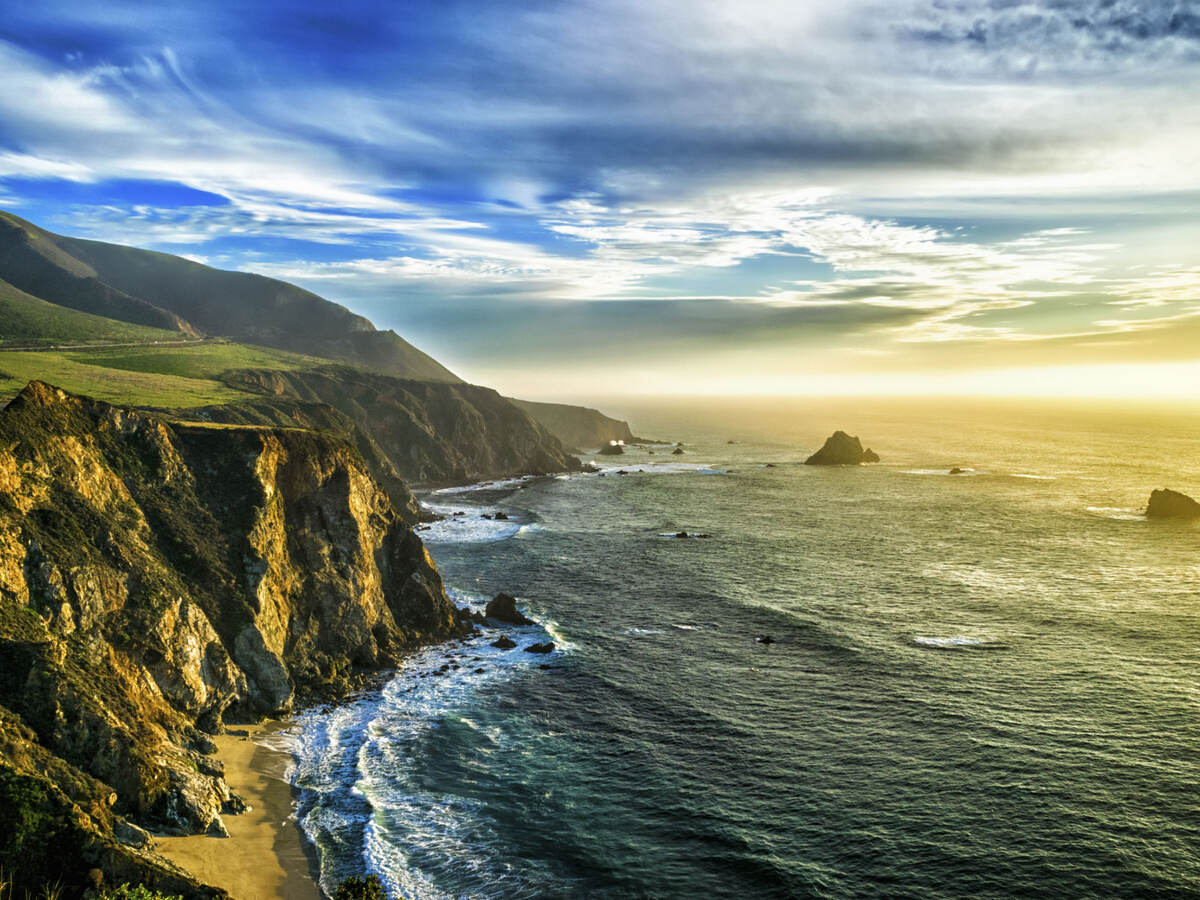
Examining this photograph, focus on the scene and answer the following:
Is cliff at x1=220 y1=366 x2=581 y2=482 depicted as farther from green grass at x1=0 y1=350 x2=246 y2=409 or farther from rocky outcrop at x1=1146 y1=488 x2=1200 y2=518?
rocky outcrop at x1=1146 y1=488 x2=1200 y2=518

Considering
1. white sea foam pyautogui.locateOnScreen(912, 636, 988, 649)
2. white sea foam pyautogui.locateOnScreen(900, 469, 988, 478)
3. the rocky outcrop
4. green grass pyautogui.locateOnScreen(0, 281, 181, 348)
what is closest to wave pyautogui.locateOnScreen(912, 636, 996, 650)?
white sea foam pyautogui.locateOnScreen(912, 636, 988, 649)

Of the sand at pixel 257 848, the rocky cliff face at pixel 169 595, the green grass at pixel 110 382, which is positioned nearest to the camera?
the sand at pixel 257 848

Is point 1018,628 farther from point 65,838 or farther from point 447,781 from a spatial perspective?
point 65,838

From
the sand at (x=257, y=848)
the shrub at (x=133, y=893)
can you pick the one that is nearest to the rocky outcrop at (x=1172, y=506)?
the sand at (x=257, y=848)

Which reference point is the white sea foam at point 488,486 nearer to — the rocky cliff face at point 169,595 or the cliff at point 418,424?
the cliff at point 418,424

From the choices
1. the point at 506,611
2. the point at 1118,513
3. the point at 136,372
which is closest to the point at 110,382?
the point at 136,372

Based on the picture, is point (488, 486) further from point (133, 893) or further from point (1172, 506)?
point (133, 893)
